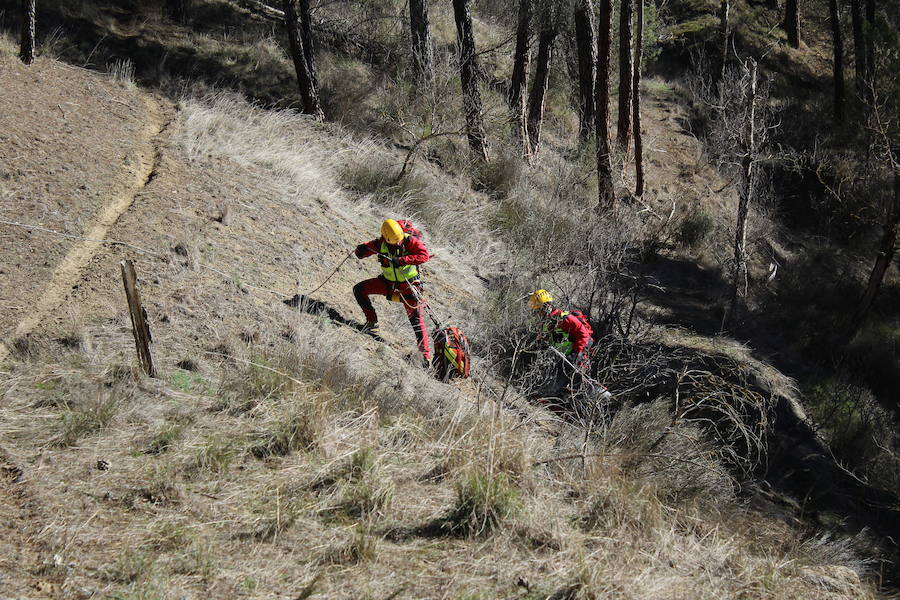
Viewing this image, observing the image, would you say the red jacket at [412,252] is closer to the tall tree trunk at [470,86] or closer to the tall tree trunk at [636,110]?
the tall tree trunk at [470,86]

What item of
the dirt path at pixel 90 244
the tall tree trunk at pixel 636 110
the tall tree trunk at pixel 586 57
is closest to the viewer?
the dirt path at pixel 90 244

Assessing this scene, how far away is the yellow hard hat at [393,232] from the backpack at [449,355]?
108 centimetres

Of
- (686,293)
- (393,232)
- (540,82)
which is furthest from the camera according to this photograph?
(540,82)

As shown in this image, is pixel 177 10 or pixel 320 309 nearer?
pixel 320 309

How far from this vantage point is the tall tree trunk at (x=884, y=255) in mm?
16219

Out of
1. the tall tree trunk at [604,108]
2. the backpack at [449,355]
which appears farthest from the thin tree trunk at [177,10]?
the backpack at [449,355]

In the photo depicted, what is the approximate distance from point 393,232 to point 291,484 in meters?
3.70

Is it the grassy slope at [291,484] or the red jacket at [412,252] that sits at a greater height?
the red jacket at [412,252]

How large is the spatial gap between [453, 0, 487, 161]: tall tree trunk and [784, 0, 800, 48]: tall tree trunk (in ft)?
68.3

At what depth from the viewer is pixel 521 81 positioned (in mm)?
17453

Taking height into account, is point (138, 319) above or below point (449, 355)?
above

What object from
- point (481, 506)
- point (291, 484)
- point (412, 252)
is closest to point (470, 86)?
point (412, 252)

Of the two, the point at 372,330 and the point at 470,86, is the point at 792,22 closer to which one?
the point at 470,86

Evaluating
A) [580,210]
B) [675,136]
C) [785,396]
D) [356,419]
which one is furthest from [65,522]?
[675,136]
